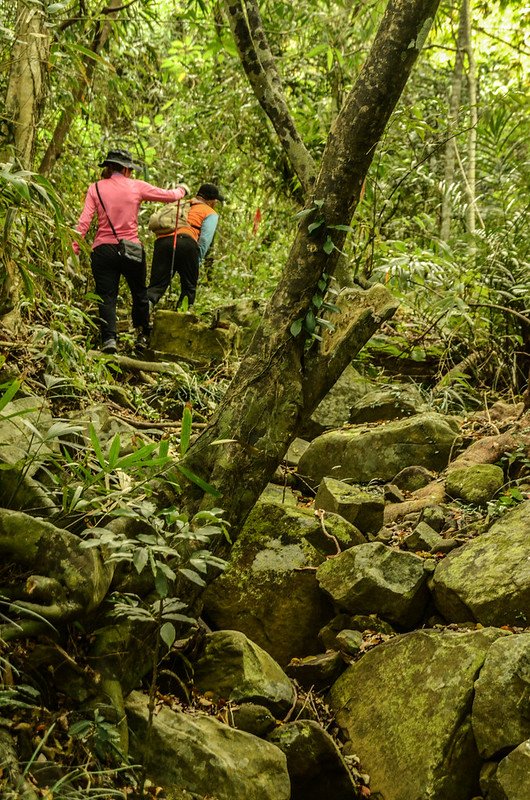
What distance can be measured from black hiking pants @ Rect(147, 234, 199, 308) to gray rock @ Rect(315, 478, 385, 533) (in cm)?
346

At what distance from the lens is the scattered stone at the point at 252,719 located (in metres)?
3.12

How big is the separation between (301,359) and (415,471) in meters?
2.18

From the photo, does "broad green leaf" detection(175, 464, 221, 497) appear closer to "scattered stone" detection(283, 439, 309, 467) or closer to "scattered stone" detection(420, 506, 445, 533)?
"scattered stone" detection(420, 506, 445, 533)

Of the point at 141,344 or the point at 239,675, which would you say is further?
the point at 141,344

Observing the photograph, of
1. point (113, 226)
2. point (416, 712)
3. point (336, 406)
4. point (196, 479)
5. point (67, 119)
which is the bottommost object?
point (416, 712)

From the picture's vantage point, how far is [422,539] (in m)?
4.27

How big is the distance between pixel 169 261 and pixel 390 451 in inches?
128

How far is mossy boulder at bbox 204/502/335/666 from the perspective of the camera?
394 centimetres

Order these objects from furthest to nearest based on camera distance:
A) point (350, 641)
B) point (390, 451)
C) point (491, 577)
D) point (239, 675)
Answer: point (390, 451) < point (350, 641) < point (491, 577) < point (239, 675)

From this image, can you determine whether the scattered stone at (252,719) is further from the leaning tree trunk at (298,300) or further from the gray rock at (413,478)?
the gray rock at (413,478)

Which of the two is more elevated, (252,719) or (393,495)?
(393,495)

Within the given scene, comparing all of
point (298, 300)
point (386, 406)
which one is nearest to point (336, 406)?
point (386, 406)

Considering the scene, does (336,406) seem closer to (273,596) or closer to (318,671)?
(273,596)

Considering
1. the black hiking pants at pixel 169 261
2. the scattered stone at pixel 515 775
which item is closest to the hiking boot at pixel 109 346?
the black hiking pants at pixel 169 261
